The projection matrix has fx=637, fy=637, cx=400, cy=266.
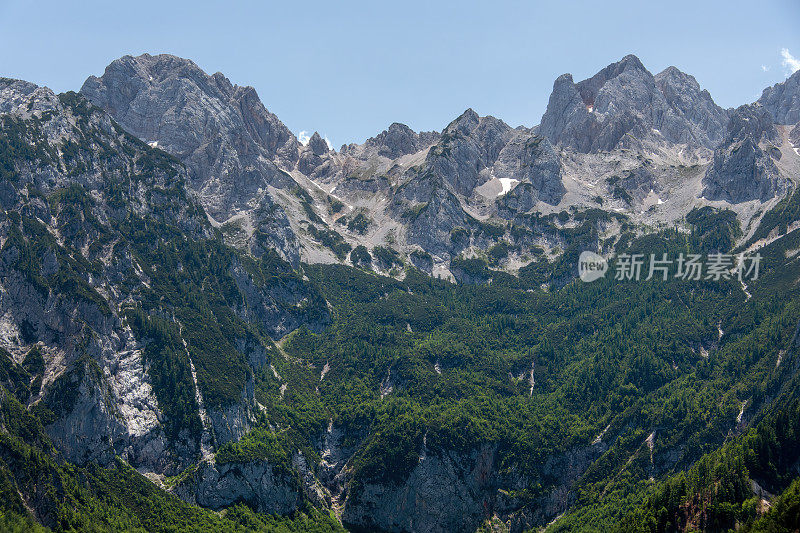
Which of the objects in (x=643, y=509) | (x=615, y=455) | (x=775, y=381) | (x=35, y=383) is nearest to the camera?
(x=643, y=509)

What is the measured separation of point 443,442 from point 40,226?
5533 inches

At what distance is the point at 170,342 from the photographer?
196375 millimetres

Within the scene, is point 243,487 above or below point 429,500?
above

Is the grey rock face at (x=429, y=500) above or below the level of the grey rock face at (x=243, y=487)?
below

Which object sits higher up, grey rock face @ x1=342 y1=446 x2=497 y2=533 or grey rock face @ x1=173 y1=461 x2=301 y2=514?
grey rock face @ x1=173 y1=461 x2=301 y2=514

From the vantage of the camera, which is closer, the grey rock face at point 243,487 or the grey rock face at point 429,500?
the grey rock face at point 243,487

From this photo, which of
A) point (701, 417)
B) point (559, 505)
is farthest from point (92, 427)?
point (701, 417)

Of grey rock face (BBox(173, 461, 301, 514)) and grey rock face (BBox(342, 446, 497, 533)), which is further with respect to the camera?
grey rock face (BBox(342, 446, 497, 533))

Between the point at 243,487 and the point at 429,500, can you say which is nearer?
the point at 243,487

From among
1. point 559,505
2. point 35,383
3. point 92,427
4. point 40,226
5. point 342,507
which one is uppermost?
point 40,226

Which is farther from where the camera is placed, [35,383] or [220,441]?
[220,441]

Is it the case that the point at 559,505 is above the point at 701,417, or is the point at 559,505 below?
below

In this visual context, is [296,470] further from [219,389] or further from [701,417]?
[701,417]

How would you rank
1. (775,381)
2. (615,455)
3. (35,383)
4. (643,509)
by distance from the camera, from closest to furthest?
(643,509), (35,383), (775,381), (615,455)
